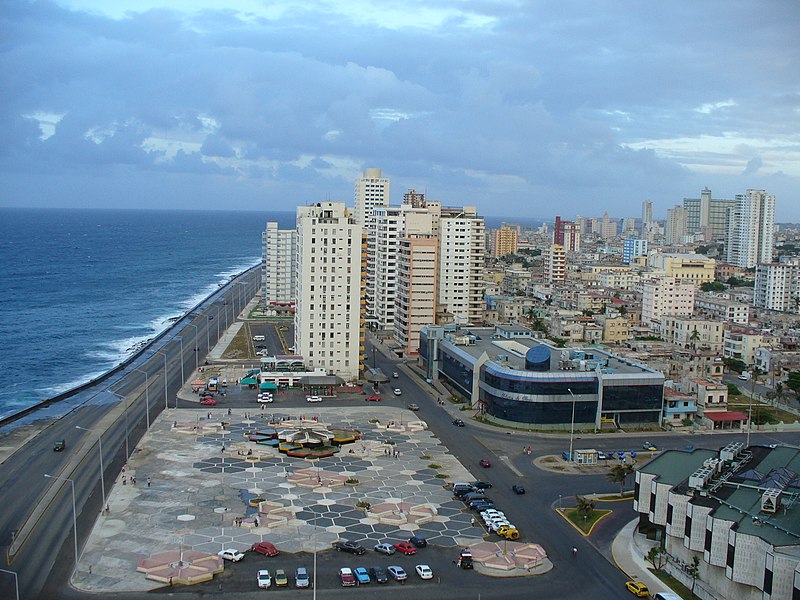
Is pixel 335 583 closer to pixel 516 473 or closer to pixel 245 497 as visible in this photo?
pixel 245 497

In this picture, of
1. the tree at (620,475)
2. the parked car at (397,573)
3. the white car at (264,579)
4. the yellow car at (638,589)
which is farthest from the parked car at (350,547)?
the tree at (620,475)

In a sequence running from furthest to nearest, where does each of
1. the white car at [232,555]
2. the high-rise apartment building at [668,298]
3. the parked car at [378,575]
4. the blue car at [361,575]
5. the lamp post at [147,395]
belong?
the high-rise apartment building at [668,298] → the lamp post at [147,395] → the white car at [232,555] → the parked car at [378,575] → the blue car at [361,575]

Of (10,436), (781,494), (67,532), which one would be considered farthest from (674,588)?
(10,436)

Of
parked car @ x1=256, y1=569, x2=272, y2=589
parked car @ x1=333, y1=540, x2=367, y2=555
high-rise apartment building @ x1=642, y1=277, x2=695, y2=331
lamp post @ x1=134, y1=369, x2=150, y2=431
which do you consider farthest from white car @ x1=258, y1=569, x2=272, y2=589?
high-rise apartment building @ x1=642, y1=277, x2=695, y2=331

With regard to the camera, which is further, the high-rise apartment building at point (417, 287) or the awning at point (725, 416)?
the high-rise apartment building at point (417, 287)

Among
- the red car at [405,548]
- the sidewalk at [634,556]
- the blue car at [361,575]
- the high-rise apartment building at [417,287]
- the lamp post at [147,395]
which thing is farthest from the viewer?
the high-rise apartment building at [417,287]

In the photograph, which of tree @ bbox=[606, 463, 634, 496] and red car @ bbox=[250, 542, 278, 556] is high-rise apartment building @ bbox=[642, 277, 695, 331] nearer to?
tree @ bbox=[606, 463, 634, 496]

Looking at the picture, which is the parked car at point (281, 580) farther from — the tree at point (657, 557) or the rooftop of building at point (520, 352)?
the rooftop of building at point (520, 352)

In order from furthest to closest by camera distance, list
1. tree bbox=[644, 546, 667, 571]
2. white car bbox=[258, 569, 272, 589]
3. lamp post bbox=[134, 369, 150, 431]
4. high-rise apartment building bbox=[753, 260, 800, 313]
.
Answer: high-rise apartment building bbox=[753, 260, 800, 313] < lamp post bbox=[134, 369, 150, 431] < tree bbox=[644, 546, 667, 571] < white car bbox=[258, 569, 272, 589]
